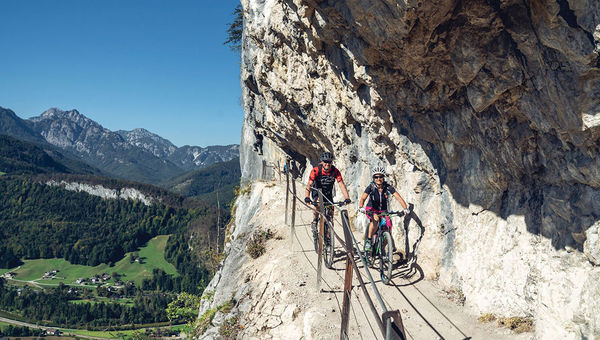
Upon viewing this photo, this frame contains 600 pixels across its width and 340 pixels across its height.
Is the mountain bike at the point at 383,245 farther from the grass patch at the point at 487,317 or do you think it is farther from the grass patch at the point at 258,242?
the grass patch at the point at 258,242

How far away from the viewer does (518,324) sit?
6.47 metres

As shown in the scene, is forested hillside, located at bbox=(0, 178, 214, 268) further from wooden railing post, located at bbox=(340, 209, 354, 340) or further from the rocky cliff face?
wooden railing post, located at bbox=(340, 209, 354, 340)

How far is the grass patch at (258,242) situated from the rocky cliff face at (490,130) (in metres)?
5.14

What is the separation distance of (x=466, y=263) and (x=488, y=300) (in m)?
0.97

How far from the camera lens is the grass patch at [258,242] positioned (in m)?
12.8

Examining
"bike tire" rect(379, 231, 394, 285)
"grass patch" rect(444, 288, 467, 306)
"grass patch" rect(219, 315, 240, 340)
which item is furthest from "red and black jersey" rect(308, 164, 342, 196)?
"grass patch" rect(219, 315, 240, 340)

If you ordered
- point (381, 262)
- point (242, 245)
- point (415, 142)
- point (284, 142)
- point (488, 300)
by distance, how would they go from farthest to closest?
point (284, 142) < point (242, 245) < point (415, 142) < point (381, 262) < point (488, 300)

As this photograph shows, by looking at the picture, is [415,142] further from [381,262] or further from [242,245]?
[242,245]

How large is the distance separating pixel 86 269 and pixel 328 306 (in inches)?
7318

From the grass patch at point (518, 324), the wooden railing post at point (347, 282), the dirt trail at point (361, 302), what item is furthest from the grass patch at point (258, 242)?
the grass patch at point (518, 324)

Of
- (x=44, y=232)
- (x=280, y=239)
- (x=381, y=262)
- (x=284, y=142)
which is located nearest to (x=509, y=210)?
(x=381, y=262)

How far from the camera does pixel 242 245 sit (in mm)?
14828

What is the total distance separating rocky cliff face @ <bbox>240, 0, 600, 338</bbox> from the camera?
16.3 feet

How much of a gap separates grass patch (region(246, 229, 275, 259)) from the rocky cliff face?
16.8 feet
